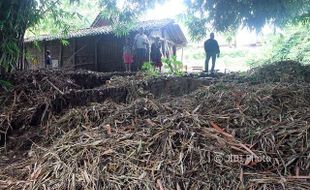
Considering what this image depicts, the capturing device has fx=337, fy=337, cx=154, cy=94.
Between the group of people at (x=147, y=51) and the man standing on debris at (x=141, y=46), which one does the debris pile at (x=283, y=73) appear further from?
the man standing on debris at (x=141, y=46)

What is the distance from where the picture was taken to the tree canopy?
15.8 feet

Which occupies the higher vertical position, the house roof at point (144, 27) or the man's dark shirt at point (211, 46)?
the house roof at point (144, 27)

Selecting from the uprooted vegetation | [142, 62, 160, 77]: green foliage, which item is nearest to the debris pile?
the uprooted vegetation

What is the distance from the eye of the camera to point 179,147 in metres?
2.35

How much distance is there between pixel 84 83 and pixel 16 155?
3.55 meters

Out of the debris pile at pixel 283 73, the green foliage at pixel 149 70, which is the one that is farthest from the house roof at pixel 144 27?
the debris pile at pixel 283 73

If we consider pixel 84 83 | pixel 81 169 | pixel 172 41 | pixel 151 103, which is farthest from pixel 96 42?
pixel 81 169

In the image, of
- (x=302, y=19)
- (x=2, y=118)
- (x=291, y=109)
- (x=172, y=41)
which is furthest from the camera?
(x=172, y=41)

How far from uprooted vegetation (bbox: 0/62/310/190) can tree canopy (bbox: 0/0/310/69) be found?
6.52 ft

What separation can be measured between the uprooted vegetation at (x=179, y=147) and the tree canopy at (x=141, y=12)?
199cm

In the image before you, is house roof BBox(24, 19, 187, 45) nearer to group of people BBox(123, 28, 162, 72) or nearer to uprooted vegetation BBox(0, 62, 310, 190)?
group of people BBox(123, 28, 162, 72)

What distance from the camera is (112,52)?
49.8 feet

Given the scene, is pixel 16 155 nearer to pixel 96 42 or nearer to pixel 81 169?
pixel 81 169

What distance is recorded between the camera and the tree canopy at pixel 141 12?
15.8 feet
